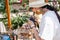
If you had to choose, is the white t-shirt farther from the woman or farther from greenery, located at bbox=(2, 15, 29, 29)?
greenery, located at bbox=(2, 15, 29, 29)

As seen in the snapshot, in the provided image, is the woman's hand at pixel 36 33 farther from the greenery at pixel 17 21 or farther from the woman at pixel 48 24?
the greenery at pixel 17 21

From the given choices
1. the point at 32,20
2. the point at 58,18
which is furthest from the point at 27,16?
the point at 58,18

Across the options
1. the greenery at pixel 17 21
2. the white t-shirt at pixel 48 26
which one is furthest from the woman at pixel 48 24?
the greenery at pixel 17 21

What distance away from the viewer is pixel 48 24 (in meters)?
2.06

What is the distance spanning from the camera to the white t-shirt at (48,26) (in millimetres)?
2047

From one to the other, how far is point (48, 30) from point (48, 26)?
1.9 inches

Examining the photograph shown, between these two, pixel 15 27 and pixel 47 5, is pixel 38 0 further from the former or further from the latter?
pixel 15 27

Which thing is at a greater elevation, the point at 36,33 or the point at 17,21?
the point at 17,21

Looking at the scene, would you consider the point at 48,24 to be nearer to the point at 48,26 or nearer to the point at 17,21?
the point at 48,26

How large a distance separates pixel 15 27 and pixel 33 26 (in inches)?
8.5

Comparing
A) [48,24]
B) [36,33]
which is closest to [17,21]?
[36,33]

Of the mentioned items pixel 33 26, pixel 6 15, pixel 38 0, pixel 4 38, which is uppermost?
pixel 38 0

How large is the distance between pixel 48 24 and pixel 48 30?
0.07m

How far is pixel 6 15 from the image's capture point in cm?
211
